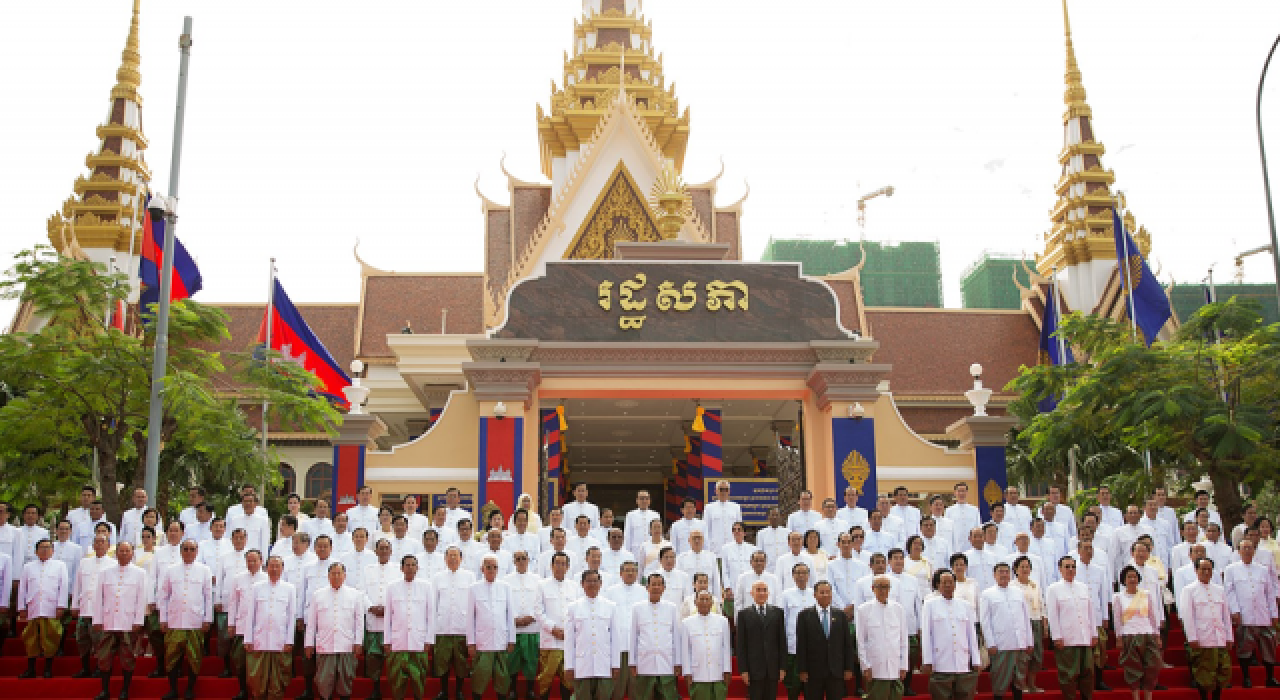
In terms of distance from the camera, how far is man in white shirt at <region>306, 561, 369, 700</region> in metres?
10.4

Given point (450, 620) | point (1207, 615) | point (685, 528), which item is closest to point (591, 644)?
point (450, 620)

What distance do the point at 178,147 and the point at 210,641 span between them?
17.2 feet

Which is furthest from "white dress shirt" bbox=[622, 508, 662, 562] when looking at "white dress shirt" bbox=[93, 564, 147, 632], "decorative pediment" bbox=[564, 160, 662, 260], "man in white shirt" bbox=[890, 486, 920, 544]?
"decorative pediment" bbox=[564, 160, 662, 260]

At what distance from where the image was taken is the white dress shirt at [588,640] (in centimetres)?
1003

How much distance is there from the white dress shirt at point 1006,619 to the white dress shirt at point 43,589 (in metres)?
9.03

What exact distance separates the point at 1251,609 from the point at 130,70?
3300 cm

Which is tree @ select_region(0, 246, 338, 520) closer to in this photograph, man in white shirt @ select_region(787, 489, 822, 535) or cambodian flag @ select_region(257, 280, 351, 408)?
cambodian flag @ select_region(257, 280, 351, 408)

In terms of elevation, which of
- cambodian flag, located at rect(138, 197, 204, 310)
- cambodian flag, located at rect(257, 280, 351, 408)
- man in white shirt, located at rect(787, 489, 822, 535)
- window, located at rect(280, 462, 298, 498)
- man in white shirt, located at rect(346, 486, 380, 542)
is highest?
cambodian flag, located at rect(138, 197, 204, 310)

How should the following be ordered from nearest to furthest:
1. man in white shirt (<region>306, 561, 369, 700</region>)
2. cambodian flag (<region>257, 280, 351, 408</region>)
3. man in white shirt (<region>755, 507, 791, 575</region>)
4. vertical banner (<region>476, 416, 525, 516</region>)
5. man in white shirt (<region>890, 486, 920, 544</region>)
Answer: man in white shirt (<region>306, 561, 369, 700</region>)
man in white shirt (<region>755, 507, 791, 575</region>)
man in white shirt (<region>890, 486, 920, 544</region>)
vertical banner (<region>476, 416, 525, 516</region>)
cambodian flag (<region>257, 280, 351, 408</region>)

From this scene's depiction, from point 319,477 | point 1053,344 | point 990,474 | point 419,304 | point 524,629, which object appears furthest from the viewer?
point 419,304

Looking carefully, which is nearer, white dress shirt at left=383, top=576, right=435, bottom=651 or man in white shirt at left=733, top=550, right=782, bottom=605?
white dress shirt at left=383, top=576, right=435, bottom=651

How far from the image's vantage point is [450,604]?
10930mm

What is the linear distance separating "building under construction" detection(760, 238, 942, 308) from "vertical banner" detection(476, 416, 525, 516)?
4277 cm

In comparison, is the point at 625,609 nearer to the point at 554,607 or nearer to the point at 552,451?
the point at 554,607
